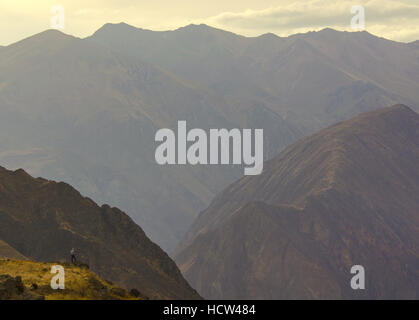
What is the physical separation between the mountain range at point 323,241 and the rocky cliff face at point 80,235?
2360 inches

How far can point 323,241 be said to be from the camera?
16300 cm

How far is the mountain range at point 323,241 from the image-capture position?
15075cm

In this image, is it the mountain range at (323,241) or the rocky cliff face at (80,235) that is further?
the mountain range at (323,241)

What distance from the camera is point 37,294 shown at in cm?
4275

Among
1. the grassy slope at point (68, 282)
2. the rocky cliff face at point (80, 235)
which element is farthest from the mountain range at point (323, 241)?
the grassy slope at point (68, 282)

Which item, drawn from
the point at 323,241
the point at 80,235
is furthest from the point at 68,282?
the point at 323,241

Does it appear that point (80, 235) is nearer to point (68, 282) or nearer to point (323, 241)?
point (68, 282)

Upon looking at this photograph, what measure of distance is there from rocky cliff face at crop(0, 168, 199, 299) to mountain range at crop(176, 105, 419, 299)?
197 ft

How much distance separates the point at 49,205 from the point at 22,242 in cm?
643

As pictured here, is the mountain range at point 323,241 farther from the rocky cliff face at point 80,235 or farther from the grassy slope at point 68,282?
the grassy slope at point 68,282

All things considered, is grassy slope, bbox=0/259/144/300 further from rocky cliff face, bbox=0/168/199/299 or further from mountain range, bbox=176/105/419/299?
mountain range, bbox=176/105/419/299

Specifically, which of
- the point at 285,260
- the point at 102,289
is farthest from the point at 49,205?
the point at 285,260

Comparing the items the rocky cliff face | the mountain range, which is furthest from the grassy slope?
the mountain range
